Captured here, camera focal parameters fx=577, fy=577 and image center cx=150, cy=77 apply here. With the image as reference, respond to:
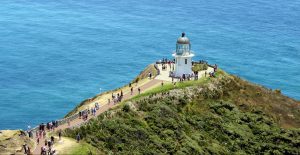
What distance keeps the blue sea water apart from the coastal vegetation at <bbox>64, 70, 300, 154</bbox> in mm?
39754

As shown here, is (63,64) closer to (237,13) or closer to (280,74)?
(280,74)

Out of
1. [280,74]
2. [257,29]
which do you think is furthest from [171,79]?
[257,29]

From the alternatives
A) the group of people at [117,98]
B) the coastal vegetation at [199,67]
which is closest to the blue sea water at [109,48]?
the coastal vegetation at [199,67]

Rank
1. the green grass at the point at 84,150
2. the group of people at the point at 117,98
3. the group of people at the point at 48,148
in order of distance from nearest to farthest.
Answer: the group of people at the point at 48,148 → the green grass at the point at 84,150 → the group of people at the point at 117,98

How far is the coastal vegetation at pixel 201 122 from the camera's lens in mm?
57812

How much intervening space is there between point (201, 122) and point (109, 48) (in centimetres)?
8600

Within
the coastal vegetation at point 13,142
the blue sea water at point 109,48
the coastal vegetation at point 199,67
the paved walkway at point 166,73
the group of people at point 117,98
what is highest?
the blue sea water at point 109,48

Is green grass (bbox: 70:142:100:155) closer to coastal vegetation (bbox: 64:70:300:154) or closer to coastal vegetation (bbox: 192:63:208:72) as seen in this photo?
coastal vegetation (bbox: 64:70:300:154)

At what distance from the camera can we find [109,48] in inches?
5915

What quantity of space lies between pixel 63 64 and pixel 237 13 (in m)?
78.3

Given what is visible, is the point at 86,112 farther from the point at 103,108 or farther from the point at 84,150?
the point at 84,150

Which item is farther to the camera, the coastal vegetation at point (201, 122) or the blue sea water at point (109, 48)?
the blue sea water at point (109, 48)

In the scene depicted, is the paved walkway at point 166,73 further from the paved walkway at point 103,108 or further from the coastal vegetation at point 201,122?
the coastal vegetation at point 201,122

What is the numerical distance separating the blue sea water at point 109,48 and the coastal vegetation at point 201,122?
39754mm
